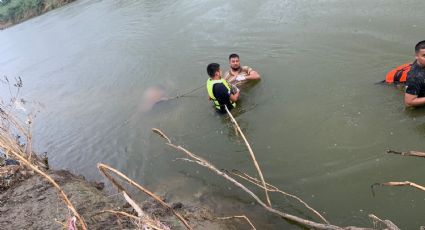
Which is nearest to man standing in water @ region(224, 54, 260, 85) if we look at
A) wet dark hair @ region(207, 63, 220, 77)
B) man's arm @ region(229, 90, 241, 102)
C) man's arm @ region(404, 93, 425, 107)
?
man's arm @ region(229, 90, 241, 102)

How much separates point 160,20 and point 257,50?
596cm

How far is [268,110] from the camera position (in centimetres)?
643

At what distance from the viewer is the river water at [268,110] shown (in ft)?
15.1

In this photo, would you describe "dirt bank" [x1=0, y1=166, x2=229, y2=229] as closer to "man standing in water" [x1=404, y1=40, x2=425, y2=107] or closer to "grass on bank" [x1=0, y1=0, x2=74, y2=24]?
"man standing in water" [x1=404, y1=40, x2=425, y2=107]

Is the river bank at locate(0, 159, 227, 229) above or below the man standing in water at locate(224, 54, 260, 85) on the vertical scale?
below

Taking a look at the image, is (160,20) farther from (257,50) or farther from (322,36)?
(322,36)

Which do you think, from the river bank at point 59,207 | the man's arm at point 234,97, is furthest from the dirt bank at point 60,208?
the man's arm at point 234,97

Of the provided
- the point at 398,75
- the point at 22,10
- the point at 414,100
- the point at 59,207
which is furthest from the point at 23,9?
the point at 414,100

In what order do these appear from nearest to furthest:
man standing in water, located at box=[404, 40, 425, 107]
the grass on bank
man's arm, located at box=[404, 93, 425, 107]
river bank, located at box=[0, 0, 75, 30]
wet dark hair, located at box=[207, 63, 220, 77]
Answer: man standing in water, located at box=[404, 40, 425, 107] → man's arm, located at box=[404, 93, 425, 107] → wet dark hair, located at box=[207, 63, 220, 77] → river bank, located at box=[0, 0, 75, 30] → the grass on bank

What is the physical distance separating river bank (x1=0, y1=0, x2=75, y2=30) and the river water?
863 inches

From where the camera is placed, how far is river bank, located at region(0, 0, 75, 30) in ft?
104

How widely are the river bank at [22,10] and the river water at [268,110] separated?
21.9m

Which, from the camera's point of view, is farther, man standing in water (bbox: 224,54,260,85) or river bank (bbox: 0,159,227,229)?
man standing in water (bbox: 224,54,260,85)

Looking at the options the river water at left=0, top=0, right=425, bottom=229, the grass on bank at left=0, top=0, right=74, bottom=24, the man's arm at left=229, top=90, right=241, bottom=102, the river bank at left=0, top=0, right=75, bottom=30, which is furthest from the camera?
the grass on bank at left=0, top=0, right=74, bottom=24
